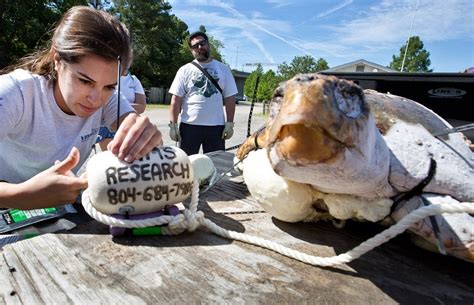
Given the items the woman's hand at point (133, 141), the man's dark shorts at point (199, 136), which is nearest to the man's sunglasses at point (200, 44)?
the man's dark shorts at point (199, 136)

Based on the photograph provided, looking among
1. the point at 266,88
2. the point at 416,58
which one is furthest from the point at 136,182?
the point at 416,58

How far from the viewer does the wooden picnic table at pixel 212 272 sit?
572 millimetres

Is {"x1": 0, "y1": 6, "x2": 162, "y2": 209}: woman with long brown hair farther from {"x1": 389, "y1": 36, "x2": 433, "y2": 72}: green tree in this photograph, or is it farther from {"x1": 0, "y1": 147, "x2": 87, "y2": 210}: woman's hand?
{"x1": 389, "y1": 36, "x2": 433, "y2": 72}: green tree

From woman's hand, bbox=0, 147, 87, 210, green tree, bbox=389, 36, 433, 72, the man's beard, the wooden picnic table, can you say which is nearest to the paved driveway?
the man's beard

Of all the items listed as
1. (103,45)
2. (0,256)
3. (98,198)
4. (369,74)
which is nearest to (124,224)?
(98,198)

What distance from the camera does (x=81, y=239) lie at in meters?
→ 0.75

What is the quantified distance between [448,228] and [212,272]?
48 centimetres

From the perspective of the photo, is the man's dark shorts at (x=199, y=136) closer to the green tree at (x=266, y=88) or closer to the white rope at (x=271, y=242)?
the green tree at (x=266, y=88)

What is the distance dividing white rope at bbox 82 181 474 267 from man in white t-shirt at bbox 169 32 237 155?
7.47ft

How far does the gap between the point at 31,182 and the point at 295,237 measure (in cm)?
67

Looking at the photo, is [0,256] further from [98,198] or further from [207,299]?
[207,299]

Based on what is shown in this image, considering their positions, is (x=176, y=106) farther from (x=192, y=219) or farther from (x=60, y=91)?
(x=192, y=219)

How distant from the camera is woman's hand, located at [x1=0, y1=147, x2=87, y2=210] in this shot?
0.80 meters

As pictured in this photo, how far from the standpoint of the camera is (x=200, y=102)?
3.05 m
